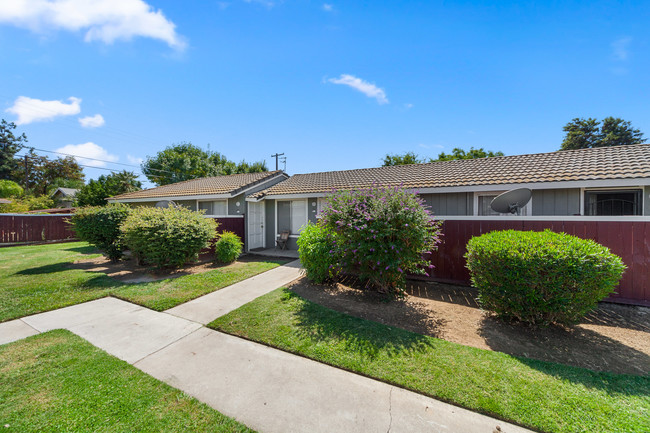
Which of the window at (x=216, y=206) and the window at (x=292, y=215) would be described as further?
the window at (x=216, y=206)

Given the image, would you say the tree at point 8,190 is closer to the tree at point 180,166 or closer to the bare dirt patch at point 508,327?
the tree at point 180,166

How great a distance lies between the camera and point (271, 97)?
41.8ft

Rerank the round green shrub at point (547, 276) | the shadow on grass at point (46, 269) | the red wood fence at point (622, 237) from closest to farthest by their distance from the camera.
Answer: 1. the round green shrub at point (547, 276)
2. the red wood fence at point (622, 237)
3. the shadow on grass at point (46, 269)

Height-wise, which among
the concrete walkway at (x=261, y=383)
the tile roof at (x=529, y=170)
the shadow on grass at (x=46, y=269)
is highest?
the tile roof at (x=529, y=170)

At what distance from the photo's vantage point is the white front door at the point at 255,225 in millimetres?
11758

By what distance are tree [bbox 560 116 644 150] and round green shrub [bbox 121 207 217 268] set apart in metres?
41.5

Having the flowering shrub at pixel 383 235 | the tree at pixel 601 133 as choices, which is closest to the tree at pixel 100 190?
the flowering shrub at pixel 383 235

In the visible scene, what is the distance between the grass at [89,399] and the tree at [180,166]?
34.2m

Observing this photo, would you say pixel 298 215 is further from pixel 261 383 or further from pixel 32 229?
pixel 32 229

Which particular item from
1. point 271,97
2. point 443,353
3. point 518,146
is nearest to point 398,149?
point 518,146

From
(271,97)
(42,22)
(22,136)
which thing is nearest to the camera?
(42,22)

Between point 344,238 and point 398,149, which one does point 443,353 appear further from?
point 398,149

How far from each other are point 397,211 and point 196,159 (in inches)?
1414

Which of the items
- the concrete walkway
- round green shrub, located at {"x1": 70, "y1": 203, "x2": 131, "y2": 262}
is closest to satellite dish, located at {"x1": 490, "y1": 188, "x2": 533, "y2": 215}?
the concrete walkway
